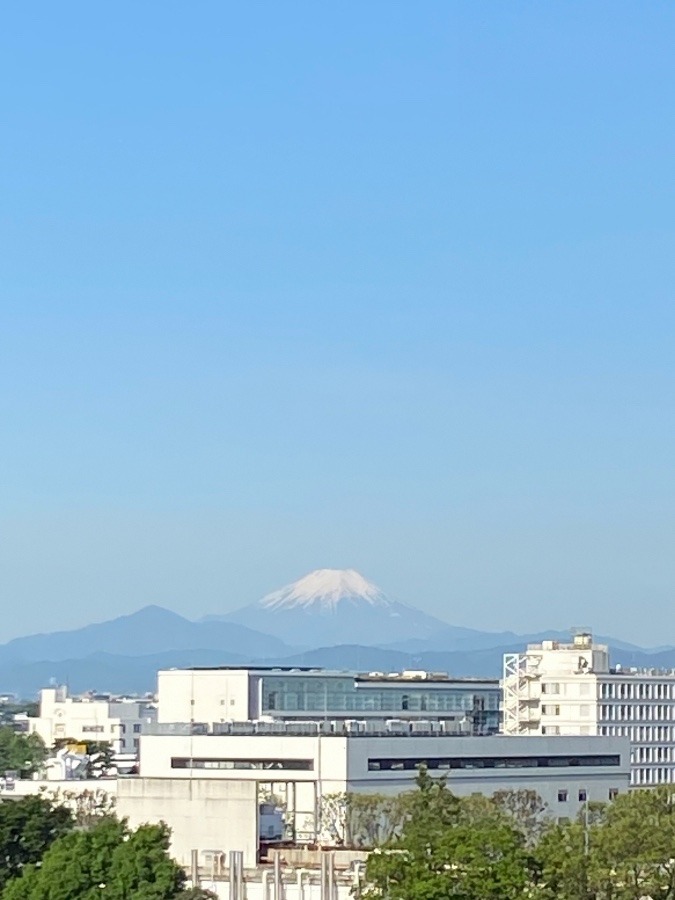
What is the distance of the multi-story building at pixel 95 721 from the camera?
18225 cm

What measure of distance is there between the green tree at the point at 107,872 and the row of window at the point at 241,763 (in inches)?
1586

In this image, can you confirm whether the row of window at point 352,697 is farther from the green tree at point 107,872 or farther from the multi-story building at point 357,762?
the green tree at point 107,872

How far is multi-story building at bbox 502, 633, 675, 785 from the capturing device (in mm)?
139750

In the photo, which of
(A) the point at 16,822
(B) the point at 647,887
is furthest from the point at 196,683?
(B) the point at 647,887

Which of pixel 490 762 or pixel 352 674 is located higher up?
pixel 352 674

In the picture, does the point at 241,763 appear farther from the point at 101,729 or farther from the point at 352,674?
the point at 101,729

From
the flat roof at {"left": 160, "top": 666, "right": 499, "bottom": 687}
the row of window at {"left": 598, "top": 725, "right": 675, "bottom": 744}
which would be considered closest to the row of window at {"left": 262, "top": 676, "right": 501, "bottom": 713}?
the flat roof at {"left": 160, "top": 666, "right": 499, "bottom": 687}

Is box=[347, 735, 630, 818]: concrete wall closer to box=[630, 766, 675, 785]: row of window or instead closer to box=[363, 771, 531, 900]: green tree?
box=[630, 766, 675, 785]: row of window

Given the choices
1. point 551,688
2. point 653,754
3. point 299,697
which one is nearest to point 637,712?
point 653,754

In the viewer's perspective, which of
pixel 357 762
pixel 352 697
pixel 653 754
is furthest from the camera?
pixel 653 754

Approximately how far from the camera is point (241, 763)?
103 metres

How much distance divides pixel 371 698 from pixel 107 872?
85.4 m

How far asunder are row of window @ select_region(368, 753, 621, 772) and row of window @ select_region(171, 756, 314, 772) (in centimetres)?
322

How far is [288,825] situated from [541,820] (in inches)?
590
